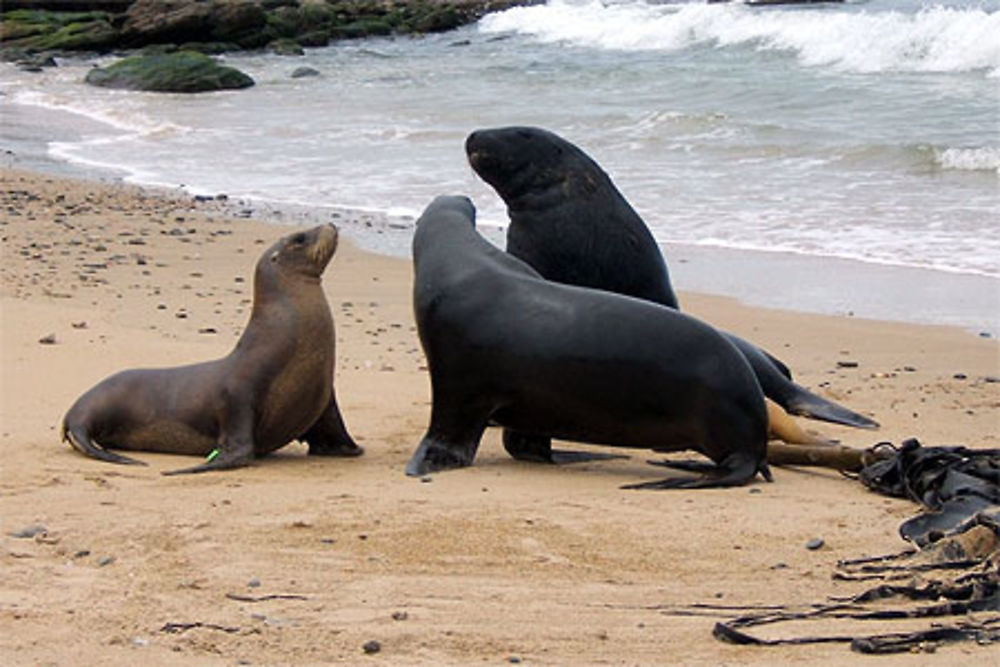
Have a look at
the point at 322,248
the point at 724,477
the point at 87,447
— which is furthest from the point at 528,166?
the point at 87,447

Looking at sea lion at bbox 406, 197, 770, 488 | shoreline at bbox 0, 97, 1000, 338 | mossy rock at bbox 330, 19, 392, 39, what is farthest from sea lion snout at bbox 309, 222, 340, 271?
mossy rock at bbox 330, 19, 392, 39

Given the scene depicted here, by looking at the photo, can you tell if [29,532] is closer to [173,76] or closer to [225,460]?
[225,460]

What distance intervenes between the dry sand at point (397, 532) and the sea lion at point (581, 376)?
173 millimetres

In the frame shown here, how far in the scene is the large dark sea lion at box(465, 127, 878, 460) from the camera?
7.42 meters

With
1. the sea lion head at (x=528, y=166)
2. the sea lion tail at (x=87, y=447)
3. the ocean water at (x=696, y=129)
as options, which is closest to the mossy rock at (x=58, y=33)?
the ocean water at (x=696, y=129)

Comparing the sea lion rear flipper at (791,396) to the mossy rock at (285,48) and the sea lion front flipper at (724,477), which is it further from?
the mossy rock at (285,48)

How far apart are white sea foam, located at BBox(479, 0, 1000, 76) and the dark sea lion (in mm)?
19519

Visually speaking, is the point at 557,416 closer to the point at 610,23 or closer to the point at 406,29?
the point at 610,23

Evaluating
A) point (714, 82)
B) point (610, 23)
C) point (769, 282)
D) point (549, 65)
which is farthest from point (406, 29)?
point (769, 282)

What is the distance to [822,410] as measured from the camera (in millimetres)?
7531

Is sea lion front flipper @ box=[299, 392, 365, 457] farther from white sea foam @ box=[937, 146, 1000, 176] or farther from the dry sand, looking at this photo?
white sea foam @ box=[937, 146, 1000, 176]

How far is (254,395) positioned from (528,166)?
1.81m

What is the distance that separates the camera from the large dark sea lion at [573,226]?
7.42 metres

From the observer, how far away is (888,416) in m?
7.58
